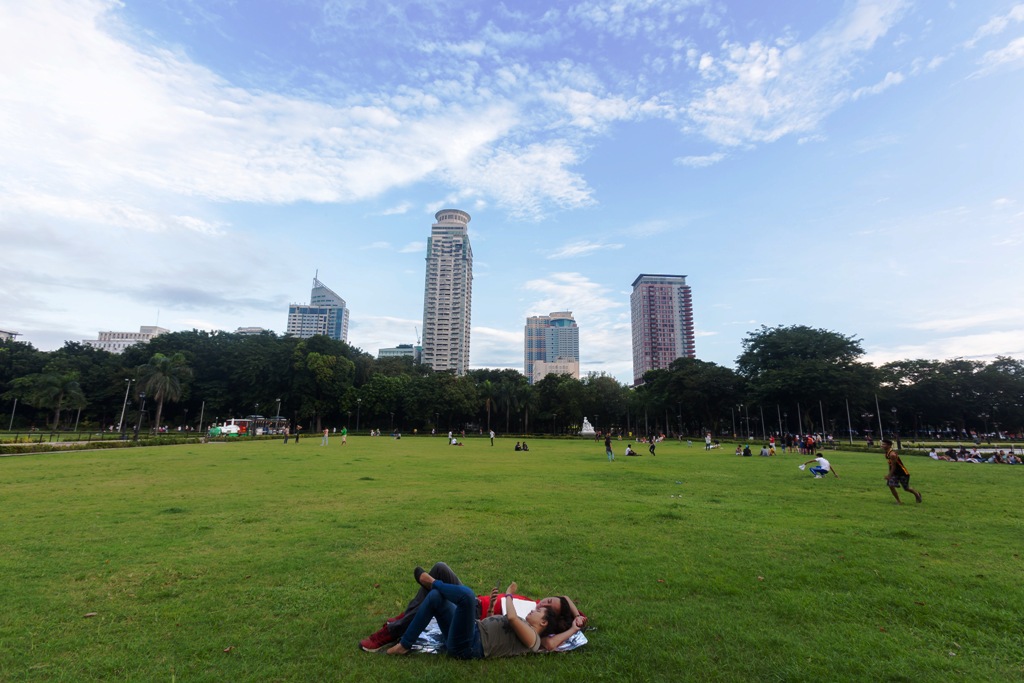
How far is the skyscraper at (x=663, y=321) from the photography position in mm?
181625

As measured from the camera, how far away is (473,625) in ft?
15.8

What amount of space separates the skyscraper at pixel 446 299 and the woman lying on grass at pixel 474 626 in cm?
17055

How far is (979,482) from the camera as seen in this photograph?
16.5 m

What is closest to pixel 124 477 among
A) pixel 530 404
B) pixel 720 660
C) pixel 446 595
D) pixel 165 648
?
pixel 165 648

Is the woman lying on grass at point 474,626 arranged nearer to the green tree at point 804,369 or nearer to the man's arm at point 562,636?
the man's arm at point 562,636

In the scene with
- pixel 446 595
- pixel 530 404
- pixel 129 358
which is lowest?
pixel 446 595

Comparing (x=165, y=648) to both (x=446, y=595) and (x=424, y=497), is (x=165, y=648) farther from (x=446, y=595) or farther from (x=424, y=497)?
(x=424, y=497)

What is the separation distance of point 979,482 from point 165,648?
22664 millimetres

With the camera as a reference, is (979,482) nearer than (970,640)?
No

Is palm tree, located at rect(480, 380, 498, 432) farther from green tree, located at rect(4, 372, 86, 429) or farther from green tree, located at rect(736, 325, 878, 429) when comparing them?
green tree, located at rect(4, 372, 86, 429)

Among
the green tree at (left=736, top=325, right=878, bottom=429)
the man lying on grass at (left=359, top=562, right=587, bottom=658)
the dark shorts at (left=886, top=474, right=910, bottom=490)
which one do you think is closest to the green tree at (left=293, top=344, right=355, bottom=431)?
the green tree at (left=736, top=325, right=878, bottom=429)

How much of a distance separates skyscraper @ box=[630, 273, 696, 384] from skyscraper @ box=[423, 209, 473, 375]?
6710cm

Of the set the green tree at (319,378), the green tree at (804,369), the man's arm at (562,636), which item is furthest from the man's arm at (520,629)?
the green tree at (319,378)

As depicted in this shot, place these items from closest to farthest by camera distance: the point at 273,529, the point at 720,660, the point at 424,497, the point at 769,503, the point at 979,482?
the point at 720,660
the point at 273,529
the point at 769,503
the point at 424,497
the point at 979,482
